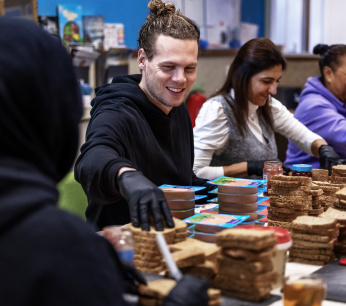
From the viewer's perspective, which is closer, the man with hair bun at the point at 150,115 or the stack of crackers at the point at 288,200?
the stack of crackers at the point at 288,200

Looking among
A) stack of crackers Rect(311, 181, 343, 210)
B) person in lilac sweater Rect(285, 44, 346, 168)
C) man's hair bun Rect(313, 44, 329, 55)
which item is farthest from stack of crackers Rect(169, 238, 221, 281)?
man's hair bun Rect(313, 44, 329, 55)

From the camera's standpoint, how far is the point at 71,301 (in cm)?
88

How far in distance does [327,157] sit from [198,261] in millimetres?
2207

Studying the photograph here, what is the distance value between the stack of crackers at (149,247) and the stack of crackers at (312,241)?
392 millimetres

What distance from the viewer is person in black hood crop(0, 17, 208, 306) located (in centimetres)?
89

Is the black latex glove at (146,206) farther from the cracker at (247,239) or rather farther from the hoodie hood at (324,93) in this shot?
the hoodie hood at (324,93)

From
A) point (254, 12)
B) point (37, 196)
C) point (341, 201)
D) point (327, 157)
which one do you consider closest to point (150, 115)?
point (341, 201)

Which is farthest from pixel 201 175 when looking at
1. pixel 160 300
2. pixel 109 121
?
pixel 160 300

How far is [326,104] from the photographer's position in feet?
12.8

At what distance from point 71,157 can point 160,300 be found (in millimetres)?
344

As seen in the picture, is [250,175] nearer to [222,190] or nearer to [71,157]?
[222,190]

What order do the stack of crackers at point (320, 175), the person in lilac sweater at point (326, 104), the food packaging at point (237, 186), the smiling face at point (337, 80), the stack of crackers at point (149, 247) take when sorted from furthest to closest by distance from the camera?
the smiling face at point (337, 80)
the person in lilac sweater at point (326, 104)
the stack of crackers at point (320, 175)
the food packaging at point (237, 186)
the stack of crackers at point (149, 247)

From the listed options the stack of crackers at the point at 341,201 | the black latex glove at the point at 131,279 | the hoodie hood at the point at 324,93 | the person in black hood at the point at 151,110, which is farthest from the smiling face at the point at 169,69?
the hoodie hood at the point at 324,93

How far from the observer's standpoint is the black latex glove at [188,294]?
3.39 feet
